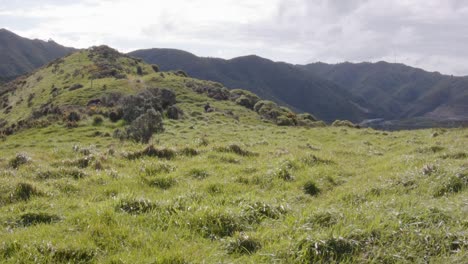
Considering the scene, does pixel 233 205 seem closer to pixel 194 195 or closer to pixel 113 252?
pixel 194 195

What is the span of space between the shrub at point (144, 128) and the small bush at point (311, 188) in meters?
23.9

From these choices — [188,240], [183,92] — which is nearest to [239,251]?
[188,240]

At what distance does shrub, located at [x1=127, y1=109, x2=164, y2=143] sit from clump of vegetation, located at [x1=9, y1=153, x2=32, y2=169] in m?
20.5

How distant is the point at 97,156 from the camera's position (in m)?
13.9

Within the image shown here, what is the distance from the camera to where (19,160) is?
13.1 metres

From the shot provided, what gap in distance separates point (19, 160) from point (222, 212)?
8.67m

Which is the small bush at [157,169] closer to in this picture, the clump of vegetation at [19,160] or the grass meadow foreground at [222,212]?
the grass meadow foreground at [222,212]

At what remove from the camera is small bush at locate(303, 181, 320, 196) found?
→ 38.4 feet

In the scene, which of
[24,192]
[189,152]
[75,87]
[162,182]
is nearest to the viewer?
[24,192]

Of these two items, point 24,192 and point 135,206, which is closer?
point 135,206

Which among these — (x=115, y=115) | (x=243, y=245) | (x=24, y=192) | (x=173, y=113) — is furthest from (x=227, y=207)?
(x=173, y=113)

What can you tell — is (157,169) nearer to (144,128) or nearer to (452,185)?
(452,185)

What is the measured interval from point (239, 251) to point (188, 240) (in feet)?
3.33

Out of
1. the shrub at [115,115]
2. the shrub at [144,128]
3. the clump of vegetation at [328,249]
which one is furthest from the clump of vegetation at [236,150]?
the shrub at [115,115]
